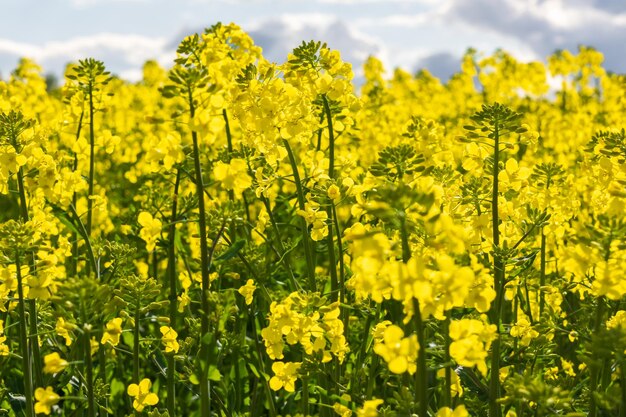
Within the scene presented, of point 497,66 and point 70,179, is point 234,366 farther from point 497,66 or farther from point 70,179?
point 497,66

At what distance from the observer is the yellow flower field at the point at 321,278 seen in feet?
8.08

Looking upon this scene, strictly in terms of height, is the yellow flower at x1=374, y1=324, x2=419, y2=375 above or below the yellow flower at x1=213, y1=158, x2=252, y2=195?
below

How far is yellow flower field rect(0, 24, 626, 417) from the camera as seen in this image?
2.46m

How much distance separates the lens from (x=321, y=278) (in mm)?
4273

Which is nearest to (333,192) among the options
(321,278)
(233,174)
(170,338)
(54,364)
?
(233,174)

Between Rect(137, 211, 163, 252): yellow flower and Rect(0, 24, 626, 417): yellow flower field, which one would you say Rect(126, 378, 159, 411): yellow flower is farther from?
Answer: Rect(137, 211, 163, 252): yellow flower

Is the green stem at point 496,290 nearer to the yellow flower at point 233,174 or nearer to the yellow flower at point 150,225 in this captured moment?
the yellow flower at point 233,174

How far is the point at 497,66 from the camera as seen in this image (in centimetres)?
1380

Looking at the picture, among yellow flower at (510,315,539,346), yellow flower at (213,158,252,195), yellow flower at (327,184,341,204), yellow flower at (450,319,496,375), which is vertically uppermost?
yellow flower at (213,158,252,195)

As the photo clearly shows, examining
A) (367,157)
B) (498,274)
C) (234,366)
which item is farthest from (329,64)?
(367,157)

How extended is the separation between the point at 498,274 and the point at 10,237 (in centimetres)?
191

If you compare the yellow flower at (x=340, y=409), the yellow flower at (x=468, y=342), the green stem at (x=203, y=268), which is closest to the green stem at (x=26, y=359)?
the green stem at (x=203, y=268)

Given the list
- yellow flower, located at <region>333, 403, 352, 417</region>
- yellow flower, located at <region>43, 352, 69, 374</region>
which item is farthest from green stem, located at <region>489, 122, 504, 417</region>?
yellow flower, located at <region>43, 352, 69, 374</region>

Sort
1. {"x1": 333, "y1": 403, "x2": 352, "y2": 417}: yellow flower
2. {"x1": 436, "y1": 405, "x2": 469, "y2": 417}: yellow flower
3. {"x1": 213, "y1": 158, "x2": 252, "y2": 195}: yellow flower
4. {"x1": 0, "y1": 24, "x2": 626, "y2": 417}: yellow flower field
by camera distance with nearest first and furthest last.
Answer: {"x1": 436, "y1": 405, "x2": 469, "y2": 417}: yellow flower
{"x1": 0, "y1": 24, "x2": 626, "y2": 417}: yellow flower field
{"x1": 213, "y1": 158, "x2": 252, "y2": 195}: yellow flower
{"x1": 333, "y1": 403, "x2": 352, "y2": 417}: yellow flower
